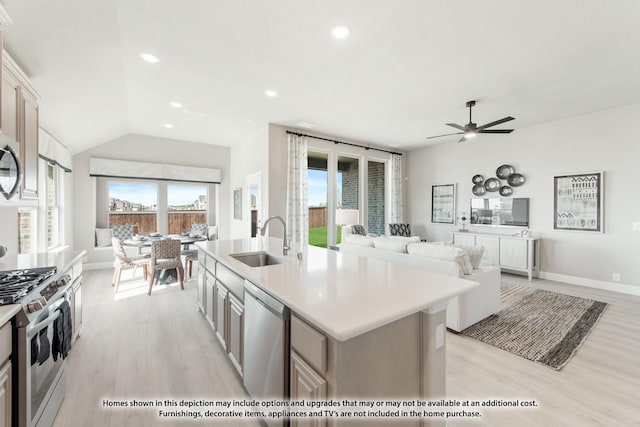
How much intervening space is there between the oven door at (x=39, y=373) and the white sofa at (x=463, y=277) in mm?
3088

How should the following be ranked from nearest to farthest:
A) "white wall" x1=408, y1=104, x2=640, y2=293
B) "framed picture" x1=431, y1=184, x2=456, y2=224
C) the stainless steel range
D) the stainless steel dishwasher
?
the stainless steel range → the stainless steel dishwasher → "white wall" x1=408, y1=104, x2=640, y2=293 → "framed picture" x1=431, y1=184, x2=456, y2=224

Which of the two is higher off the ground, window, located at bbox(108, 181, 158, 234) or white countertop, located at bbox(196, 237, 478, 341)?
window, located at bbox(108, 181, 158, 234)

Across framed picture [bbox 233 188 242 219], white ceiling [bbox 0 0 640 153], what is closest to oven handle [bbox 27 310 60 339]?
white ceiling [bbox 0 0 640 153]

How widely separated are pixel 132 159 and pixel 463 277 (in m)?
6.90

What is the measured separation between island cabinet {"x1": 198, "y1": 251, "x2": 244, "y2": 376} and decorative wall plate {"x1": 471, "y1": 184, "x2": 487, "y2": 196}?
18.9 ft

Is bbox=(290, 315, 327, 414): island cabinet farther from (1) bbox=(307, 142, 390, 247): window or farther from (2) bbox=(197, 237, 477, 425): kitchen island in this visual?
(1) bbox=(307, 142, 390, 247): window

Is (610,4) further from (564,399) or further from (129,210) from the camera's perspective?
(129,210)

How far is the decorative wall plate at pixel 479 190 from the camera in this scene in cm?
600

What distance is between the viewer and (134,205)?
6.33 meters

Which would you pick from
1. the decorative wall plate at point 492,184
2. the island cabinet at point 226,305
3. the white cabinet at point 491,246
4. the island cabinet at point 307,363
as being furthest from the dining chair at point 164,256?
the decorative wall plate at point 492,184

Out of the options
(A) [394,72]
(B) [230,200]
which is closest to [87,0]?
(A) [394,72]

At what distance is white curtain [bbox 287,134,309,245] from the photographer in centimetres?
552

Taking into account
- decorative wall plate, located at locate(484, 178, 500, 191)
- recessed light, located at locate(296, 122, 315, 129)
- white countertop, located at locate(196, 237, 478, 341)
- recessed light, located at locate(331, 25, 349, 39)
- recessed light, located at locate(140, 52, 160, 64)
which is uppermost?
recessed light, located at locate(296, 122, 315, 129)

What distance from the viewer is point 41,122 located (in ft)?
11.7
